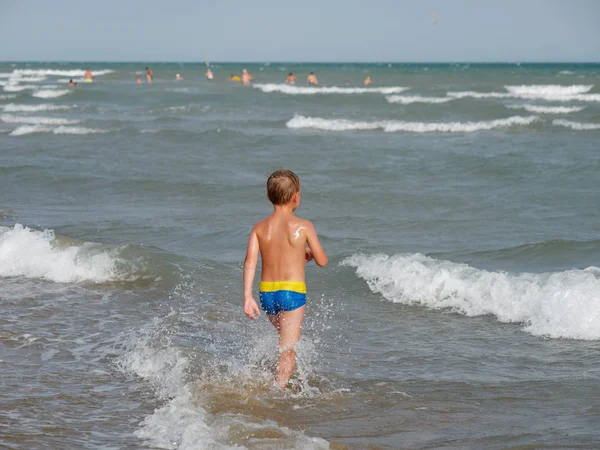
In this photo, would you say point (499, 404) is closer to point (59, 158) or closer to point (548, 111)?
point (59, 158)

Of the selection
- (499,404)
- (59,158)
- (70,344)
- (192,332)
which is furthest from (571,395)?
(59,158)

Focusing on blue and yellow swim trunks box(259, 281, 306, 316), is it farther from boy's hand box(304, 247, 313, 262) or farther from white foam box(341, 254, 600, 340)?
white foam box(341, 254, 600, 340)

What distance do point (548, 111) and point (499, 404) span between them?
2597 cm

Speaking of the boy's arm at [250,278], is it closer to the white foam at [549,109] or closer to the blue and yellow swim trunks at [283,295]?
the blue and yellow swim trunks at [283,295]

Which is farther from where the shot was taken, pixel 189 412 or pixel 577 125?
pixel 577 125

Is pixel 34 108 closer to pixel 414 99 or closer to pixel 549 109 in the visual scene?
pixel 414 99

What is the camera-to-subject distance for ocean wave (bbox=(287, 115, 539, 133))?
81.8ft

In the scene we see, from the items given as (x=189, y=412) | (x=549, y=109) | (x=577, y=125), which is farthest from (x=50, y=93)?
(x=189, y=412)

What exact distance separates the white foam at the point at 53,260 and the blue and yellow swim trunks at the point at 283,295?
402cm

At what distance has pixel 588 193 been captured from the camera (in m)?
13.1

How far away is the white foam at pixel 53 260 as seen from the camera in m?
8.62

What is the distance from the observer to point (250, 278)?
4.94 m

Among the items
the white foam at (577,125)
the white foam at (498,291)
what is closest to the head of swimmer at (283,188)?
the white foam at (498,291)

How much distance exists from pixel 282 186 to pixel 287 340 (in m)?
0.97
